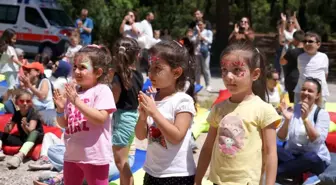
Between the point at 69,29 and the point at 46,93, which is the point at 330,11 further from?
the point at 46,93

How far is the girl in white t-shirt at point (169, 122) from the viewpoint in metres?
3.27

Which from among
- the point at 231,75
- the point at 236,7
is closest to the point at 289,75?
the point at 231,75

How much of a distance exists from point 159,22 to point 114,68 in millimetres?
16411

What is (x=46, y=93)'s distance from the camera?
7668 mm

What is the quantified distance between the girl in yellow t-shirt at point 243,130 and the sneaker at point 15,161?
3.50m

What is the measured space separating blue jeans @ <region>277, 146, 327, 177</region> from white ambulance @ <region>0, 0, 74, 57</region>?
1294 centimetres

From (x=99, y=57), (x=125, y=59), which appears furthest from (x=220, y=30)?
(x=99, y=57)

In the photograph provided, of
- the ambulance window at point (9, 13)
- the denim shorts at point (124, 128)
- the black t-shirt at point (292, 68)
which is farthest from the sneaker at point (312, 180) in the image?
the ambulance window at point (9, 13)

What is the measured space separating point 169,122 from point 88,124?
0.82m

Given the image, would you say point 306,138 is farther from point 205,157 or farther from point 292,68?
point 292,68

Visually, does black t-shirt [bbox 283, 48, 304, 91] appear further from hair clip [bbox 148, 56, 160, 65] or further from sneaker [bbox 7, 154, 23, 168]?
hair clip [bbox 148, 56, 160, 65]

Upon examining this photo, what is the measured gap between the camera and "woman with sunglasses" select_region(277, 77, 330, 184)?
5.39 m

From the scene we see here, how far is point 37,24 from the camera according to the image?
18.4m

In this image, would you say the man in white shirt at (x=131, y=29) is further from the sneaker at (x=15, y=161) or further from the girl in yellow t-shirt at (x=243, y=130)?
the girl in yellow t-shirt at (x=243, y=130)
